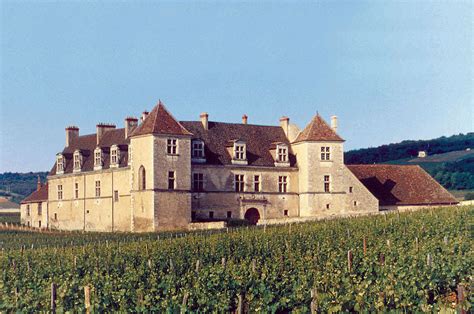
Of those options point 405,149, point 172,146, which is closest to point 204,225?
point 172,146

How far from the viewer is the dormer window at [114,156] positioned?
49.0m

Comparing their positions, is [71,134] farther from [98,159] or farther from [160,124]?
[160,124]

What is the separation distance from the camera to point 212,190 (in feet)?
156

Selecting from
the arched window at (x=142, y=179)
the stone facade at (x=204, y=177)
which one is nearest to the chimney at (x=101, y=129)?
the stone facade at (x=204, y=177)

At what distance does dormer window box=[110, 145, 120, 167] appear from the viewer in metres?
49.0

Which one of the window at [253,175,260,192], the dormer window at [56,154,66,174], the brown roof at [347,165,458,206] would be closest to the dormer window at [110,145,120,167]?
the dormer window at [56,154,66,174]

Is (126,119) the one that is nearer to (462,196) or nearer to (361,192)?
A: (361,192)

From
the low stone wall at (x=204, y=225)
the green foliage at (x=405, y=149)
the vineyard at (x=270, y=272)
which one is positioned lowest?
the vineyard at (x=270, y=272)

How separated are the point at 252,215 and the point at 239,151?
4.32 m

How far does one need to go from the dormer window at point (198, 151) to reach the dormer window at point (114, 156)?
526 centimetres

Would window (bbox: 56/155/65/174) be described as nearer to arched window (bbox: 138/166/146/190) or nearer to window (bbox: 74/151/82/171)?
window (bbox: 74/151/82/171)

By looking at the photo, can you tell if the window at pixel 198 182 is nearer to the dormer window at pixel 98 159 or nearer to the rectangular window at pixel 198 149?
the rectangular window at pixel 198 149

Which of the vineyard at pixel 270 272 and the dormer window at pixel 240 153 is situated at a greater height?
the dormer window at pixel 240 153

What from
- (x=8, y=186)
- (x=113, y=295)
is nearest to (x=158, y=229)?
(x=113, y=295)
